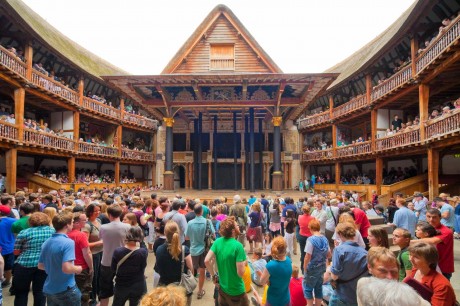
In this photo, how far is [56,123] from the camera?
26.2m

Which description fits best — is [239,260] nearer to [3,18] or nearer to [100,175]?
[3,18]

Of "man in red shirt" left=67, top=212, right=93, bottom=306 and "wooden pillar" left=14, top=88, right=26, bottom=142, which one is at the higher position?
"wooden pillar" left=14, top=88, right=26, bottom=142

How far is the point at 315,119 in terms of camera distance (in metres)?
31.6

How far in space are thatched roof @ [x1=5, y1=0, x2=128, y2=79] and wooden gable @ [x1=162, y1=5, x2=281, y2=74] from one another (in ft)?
24.4

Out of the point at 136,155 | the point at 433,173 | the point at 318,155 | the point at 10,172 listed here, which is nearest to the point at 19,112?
the point at 10,172

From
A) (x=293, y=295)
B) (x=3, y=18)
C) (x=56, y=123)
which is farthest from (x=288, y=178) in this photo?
(x=293, y=295)

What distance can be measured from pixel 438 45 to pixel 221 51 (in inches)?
548

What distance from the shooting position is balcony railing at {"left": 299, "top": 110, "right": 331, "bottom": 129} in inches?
1185

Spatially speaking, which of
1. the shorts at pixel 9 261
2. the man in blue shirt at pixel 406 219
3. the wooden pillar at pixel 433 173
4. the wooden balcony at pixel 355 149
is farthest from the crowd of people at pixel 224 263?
the wooden balcony at pixel 355 149

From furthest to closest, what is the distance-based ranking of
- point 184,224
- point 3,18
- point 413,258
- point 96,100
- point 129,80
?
point 96,100 → point 129,80 → point 3,18 → point 184,224 → point 413,258

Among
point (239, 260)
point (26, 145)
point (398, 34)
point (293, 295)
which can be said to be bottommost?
point (293, 295)

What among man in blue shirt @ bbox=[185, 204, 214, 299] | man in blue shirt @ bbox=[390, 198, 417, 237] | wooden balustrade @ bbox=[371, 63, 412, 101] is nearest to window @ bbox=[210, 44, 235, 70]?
wooden balustrade @ bbox=[371, 63, 412, 101]

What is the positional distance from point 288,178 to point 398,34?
17.6 meters

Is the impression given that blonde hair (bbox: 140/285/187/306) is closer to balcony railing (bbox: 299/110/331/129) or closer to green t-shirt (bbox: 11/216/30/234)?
green t-shirt (bbox: 11/216/30/234)
